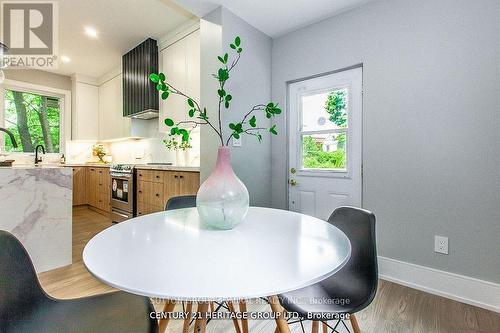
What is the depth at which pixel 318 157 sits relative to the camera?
259 cm

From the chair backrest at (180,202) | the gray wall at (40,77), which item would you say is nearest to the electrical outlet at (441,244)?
the chair backrest at (180,202)

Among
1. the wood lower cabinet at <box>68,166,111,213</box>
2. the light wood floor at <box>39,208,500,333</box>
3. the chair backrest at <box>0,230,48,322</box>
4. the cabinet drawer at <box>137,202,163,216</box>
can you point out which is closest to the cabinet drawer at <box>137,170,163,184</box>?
the cabinet drawer at <box>137,202,163,216</box>

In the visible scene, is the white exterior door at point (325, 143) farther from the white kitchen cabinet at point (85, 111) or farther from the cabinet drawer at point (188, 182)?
the white kitchen cabinet at point (85, 111)

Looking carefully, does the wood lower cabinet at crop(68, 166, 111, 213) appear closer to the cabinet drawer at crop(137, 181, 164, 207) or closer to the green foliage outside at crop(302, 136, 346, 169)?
the cabinet drawer at crop(137, 181, 164, 207)

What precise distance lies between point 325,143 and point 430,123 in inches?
36.0

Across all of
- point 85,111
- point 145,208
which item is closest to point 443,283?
point 145,208

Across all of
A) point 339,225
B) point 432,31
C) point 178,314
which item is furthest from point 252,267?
point 432,31

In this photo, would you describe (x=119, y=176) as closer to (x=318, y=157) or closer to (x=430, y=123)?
(x=318, y=157)

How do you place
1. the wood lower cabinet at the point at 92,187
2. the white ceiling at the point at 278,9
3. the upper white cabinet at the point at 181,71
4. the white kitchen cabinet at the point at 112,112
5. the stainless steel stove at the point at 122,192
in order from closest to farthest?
the white ceiling at the point at 278,9 < the upper white cabinet at the point at 181,71 < the stainless steel stove at the point at 122,192 < the wood lower cabinet at the point at 92,187 < the white kitchen cabinet at the point at 112,112

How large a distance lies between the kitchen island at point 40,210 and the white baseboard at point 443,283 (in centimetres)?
298

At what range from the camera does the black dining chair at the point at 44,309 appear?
2.39ft

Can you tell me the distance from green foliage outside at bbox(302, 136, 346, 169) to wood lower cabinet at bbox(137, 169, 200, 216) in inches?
48.7

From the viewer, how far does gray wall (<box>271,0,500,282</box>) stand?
5.56 feet

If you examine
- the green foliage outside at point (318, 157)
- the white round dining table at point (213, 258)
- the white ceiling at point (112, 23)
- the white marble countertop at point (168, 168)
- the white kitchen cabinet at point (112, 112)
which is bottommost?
the white round dining table at point (213, 258)
